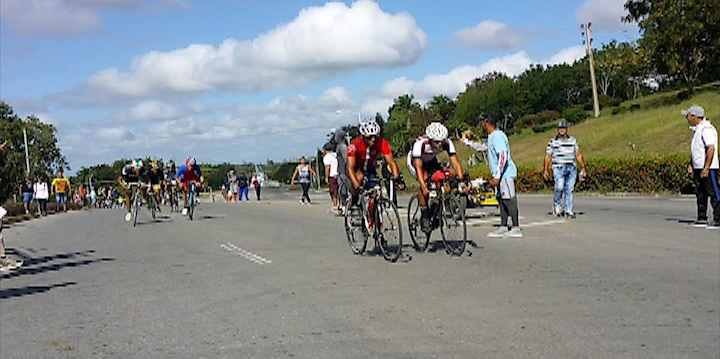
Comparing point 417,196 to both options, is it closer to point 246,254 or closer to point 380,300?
point 246,254

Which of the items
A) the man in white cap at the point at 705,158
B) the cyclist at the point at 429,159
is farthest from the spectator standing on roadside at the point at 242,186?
the cyclist at the point at 429,159

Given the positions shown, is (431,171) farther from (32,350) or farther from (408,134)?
(408,134)

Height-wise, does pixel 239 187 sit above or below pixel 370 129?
below

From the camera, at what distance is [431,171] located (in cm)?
1131

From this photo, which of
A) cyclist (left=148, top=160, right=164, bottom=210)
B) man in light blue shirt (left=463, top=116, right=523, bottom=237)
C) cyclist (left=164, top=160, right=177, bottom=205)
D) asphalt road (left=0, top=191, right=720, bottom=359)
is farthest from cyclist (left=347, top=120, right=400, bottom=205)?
cyclist (left=164, top=160, right=177, bottom=205)

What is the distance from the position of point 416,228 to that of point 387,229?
0.80 m

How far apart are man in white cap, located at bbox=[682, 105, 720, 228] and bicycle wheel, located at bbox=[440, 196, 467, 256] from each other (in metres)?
4.90

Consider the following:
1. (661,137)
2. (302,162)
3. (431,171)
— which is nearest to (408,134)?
(661,137)

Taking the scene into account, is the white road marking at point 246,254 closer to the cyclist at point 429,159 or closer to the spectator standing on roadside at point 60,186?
the cyclist at point 429,159

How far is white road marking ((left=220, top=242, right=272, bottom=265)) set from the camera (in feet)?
39.0

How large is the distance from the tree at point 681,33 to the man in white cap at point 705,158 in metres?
47.6

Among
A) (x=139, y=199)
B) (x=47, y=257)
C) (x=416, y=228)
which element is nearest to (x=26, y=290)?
(x=47, y=257)

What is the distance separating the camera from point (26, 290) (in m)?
10.4

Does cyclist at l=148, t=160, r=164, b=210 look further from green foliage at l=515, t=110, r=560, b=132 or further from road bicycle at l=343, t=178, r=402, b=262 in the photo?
green foliage at l=515, t=110, r=560, b=132
